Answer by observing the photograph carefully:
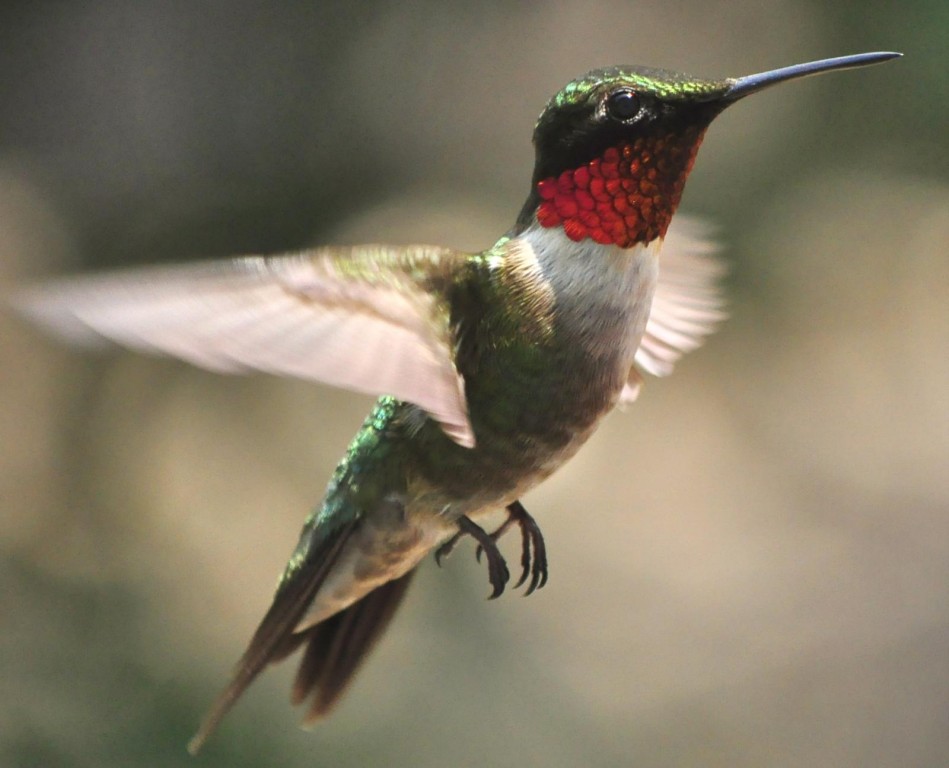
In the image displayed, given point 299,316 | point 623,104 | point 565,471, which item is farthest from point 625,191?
point 565,471

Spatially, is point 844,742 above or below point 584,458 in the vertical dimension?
below

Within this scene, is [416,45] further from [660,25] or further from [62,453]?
[62,453]

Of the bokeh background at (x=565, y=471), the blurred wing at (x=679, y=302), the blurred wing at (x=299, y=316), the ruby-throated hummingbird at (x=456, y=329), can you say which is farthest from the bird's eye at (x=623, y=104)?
the bokeh background at (x=565, y=471)

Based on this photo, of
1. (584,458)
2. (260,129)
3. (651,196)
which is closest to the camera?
(651,196)

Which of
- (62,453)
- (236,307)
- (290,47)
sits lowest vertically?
(62,453)

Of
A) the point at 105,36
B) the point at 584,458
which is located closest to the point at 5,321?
the point at 105,36

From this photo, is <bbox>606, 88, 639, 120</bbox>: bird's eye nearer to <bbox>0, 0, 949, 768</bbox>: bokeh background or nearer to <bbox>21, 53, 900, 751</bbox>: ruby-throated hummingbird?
<bbox>21, 53, 900, 751</bbox>: ruby-throated hummingbird
